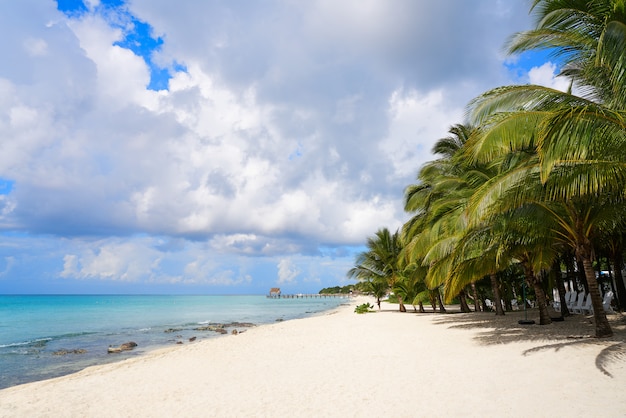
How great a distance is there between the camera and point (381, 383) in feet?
20.9

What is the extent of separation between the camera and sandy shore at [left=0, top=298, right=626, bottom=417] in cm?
508

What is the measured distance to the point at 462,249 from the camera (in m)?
10.9

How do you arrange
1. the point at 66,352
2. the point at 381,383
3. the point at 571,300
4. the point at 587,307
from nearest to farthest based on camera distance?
1. the point at 381,383
2. the point at 587,307
3. the point at 66,352
4. the point at 571,300

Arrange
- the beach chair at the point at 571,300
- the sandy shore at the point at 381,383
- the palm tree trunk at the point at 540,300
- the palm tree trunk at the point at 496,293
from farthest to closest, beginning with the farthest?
the beach chair at the point at 571,300
the palm tree trunk at the point at 496,293
the palm tree trunk at the point at 540,300
the sandy shore at the point at 381,383

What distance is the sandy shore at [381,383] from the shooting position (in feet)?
16.7

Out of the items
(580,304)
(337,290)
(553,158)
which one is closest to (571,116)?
(553,158)

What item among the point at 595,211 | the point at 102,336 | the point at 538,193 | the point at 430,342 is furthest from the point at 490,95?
the point at 102,336

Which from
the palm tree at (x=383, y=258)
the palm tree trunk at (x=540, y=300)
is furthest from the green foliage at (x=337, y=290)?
the palm tree trunk at (x=540, y=300)

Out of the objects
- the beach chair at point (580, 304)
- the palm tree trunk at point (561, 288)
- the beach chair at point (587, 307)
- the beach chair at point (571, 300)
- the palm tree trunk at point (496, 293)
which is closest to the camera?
the beach chair at point (587, 307)

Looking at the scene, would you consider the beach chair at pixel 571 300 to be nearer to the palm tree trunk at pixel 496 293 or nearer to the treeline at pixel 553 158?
the palm tree trunk at pixel 496 293

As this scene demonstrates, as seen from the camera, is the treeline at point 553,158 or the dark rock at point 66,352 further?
the dark rock at point 66,352

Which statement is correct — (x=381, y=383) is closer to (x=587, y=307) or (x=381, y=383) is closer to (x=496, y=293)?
(x=496, y=293)

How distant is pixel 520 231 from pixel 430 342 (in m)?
3.48

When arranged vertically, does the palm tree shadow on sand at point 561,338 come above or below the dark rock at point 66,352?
above
